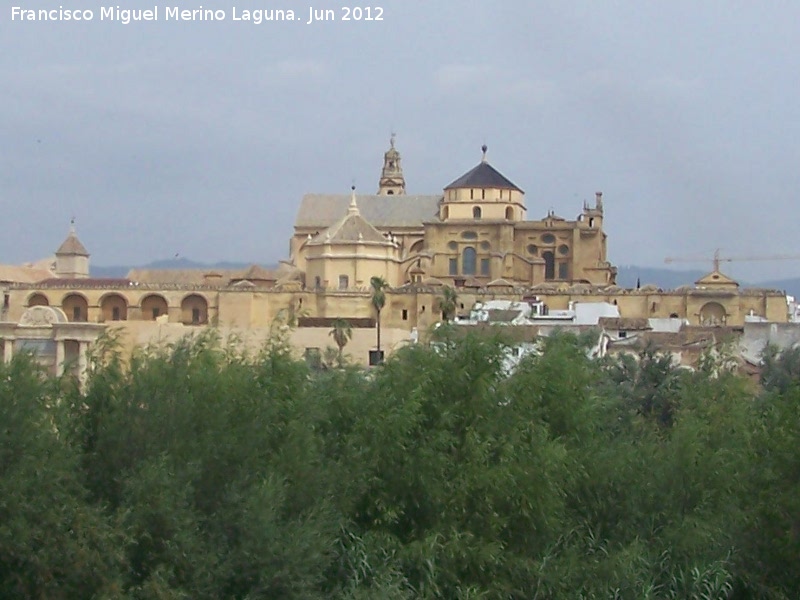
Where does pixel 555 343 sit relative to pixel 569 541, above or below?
above

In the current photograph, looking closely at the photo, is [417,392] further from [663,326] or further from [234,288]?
[234,288]

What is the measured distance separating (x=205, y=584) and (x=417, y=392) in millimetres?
4003

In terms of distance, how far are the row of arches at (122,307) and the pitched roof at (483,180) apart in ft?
36.7

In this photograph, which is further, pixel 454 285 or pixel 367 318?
pixel 454 285

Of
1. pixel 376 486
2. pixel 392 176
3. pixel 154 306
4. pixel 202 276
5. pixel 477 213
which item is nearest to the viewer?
pixel 376 486

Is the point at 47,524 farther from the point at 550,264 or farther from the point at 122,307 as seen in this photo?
the point at 550,264

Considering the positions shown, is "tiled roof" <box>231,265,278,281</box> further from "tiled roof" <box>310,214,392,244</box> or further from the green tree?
the green tree

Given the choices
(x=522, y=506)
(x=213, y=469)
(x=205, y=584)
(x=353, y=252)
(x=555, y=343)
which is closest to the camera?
(x=205, y=584)

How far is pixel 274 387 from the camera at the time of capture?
1642cm

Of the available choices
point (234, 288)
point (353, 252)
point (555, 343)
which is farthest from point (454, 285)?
point (555, 343)

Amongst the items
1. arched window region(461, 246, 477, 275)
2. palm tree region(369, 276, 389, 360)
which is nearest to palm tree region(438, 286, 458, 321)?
palm tree region(369, 276, 389, 360)

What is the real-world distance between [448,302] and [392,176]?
27021mm

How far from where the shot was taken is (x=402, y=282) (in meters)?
54.5

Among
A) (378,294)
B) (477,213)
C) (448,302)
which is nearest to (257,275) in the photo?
(378,294)
